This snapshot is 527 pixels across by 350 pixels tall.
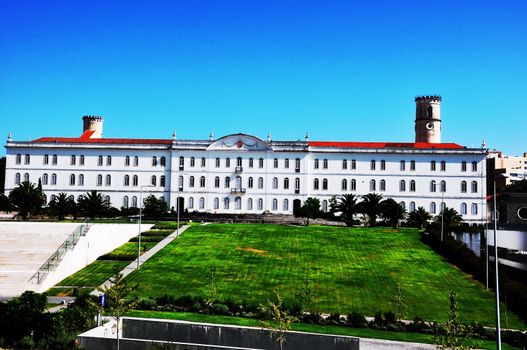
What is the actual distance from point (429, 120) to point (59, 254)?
63.8 metres

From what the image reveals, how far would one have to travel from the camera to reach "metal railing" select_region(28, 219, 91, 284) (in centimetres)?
3650

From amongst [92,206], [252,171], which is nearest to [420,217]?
[252,171]

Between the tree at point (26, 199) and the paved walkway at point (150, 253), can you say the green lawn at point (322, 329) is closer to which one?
the paved walkway at point (150, 253)

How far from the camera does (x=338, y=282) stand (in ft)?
124

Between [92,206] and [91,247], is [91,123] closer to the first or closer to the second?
[92,206]

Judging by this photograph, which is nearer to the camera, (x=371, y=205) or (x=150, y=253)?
(x=150, y=253)

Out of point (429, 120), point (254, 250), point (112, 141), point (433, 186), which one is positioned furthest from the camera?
point (429, 120)

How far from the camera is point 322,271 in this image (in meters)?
40.7

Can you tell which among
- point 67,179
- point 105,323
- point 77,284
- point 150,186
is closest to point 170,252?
point 77,284

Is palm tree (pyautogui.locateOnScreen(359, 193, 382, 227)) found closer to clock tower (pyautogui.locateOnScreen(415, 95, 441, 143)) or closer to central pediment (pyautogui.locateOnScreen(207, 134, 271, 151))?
central pediment (pyautogui.locateOnScreen(207, 134, 271, 151))

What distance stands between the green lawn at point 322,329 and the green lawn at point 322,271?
13.9 feet

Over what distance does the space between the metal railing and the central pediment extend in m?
35.3

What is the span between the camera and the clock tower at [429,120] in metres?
87.7

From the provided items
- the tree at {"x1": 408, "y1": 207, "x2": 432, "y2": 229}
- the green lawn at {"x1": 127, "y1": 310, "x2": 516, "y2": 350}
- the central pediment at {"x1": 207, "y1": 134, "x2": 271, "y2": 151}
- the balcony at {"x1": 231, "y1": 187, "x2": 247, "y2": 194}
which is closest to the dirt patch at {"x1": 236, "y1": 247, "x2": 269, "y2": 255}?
the green lawn at {"x1": 127, "y1": 310, "x2": 516, "y2": 350}
